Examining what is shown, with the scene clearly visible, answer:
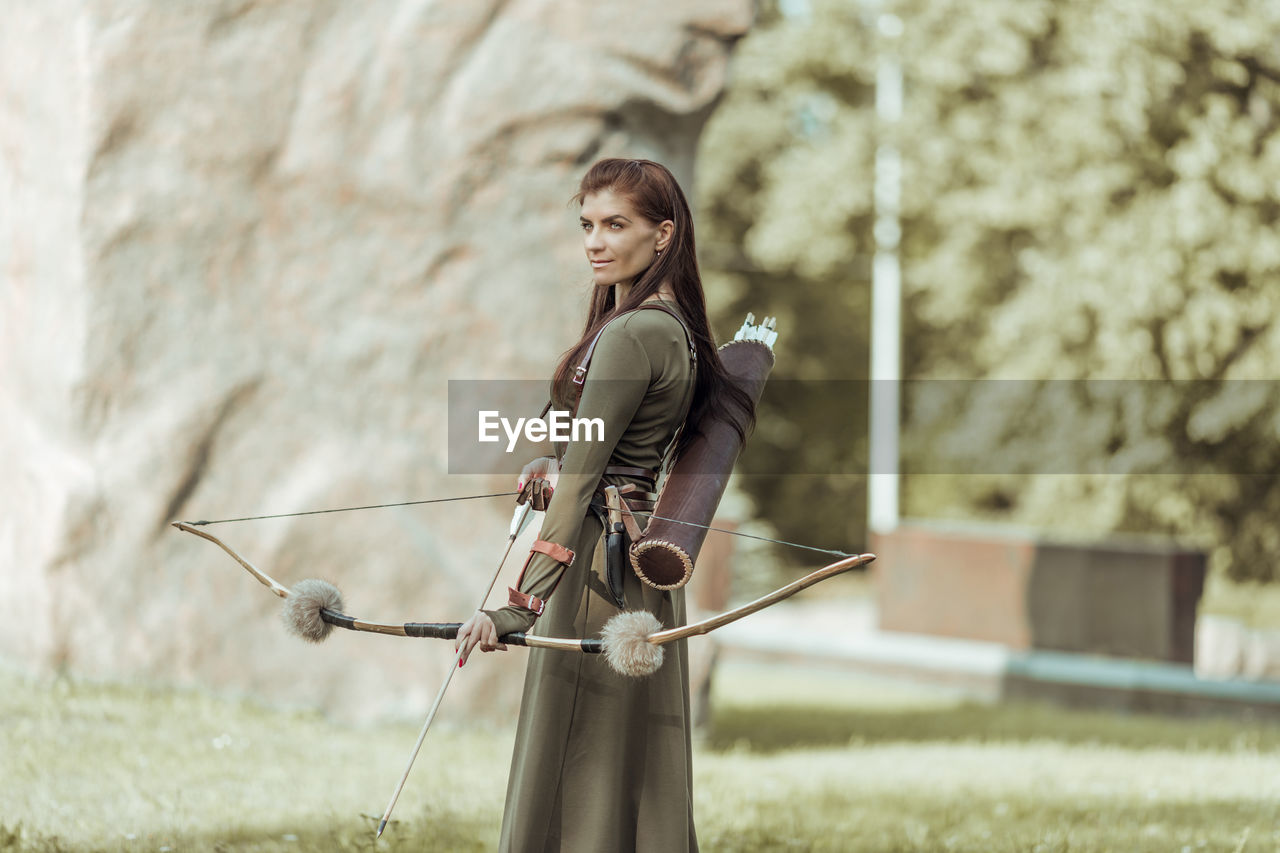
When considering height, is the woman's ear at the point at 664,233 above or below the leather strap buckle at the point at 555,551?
above

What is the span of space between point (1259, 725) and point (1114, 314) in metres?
5.35

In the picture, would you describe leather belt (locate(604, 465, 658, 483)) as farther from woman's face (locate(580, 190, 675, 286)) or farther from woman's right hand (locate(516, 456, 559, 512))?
woman's face (locate(580, 190, 675, 286))

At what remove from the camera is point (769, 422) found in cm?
2420

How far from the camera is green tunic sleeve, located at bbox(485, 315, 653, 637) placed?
10.4 ft

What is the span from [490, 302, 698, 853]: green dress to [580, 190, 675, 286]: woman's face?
0.19m

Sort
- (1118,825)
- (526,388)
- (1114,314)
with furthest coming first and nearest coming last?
(1114,314)
(526,388)
(1118,825)

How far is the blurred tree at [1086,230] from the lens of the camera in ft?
41.5

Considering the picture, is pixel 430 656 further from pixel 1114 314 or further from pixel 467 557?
pixel 1114 314

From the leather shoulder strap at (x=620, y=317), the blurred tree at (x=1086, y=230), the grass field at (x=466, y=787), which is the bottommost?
the grass field at (x=466, y=787)

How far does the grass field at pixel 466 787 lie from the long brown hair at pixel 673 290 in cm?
195

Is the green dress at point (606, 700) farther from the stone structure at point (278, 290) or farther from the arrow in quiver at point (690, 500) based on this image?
the stone structure at point (278, 290)

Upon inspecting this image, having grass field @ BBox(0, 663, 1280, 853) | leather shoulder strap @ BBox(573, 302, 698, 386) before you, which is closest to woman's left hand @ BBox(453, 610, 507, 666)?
leather shoulder strap @ BBox(573, 302, 698, 386)

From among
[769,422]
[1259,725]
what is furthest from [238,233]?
[769,422]

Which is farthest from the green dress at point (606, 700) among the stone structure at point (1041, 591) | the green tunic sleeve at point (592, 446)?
the stone structure at point (1041, 591)
